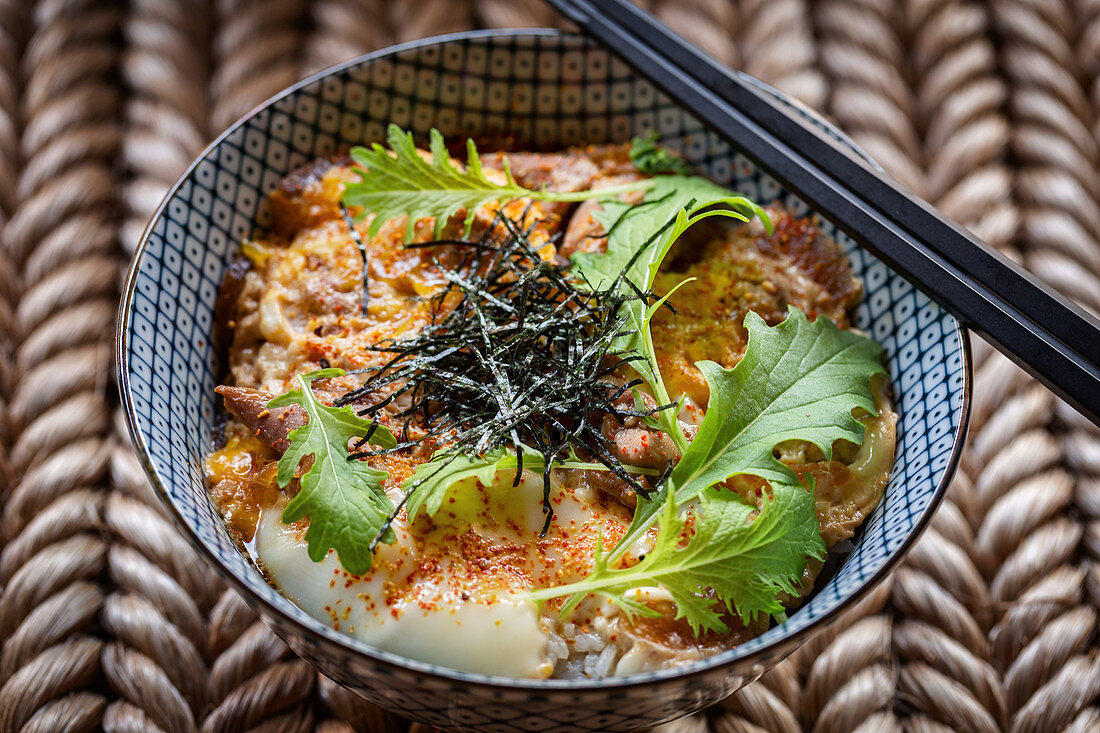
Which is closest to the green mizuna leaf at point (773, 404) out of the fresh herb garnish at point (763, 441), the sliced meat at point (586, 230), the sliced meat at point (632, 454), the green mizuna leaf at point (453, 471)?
the fresh herb garnish at point (763, 441)

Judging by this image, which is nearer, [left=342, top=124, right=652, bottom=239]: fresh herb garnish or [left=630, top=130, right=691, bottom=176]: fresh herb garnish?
[left=342, top=124, right=652, bottom=239]: fresh herb garnish

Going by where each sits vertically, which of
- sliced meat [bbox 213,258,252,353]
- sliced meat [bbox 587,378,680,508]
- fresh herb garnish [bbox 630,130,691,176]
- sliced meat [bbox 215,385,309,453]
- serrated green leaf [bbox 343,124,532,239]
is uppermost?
fresh herb garnish [bbox 630,130,691,176]

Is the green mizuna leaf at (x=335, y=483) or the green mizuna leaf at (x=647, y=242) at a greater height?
the green mizuna leaf at (x=647, y=242)

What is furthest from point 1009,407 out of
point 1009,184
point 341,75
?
point 341,75

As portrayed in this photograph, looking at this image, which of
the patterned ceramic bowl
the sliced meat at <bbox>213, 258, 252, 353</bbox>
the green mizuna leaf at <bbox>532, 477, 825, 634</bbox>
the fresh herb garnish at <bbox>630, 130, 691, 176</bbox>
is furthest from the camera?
the fresh herb garnish at <bbox>630, 130, 691, 176</bbox>

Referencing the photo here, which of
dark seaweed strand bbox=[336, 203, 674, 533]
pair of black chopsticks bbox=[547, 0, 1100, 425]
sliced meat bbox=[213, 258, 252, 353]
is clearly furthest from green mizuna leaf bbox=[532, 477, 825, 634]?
sliced meat bbox=[213, 258, 252, 353]

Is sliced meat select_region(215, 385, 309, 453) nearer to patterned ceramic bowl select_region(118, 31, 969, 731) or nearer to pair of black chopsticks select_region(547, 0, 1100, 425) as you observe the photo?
patterned ceramic bowl select_region(118, 31, 969, 731)

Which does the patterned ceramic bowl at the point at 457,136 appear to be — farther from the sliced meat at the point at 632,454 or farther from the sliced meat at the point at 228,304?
the sliced meat at the point at 632,454

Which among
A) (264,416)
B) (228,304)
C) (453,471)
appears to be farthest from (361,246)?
(453,471)
